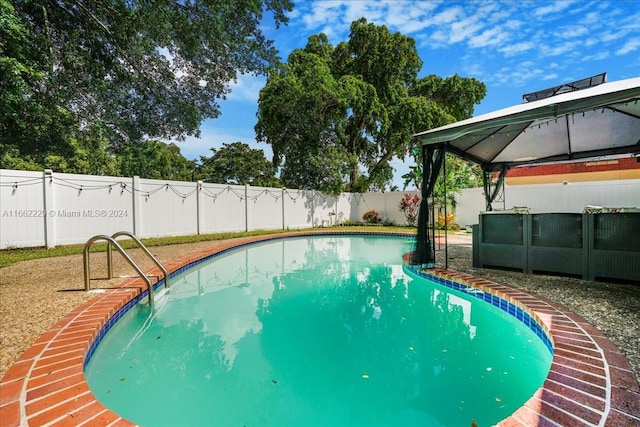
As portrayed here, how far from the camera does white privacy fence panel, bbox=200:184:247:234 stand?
11000 millimetres

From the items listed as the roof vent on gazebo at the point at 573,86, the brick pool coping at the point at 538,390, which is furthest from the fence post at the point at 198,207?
the roof vent on gazebo at the point at 573,86

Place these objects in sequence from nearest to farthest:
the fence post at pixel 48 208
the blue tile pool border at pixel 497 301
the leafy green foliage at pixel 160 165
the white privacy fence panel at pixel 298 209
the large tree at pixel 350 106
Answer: the blue tile pool border at pixel 497 301
the fence post at pixel 48 208
the white privacy fence panel at pixel 298 209
the large tree at pixel 350 106
the leafy green foliage at pixel 160 165

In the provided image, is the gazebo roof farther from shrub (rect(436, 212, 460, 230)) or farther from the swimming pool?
shrub (rect(436, 212, 460, 230))

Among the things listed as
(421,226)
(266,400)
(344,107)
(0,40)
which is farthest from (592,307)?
(344,107)

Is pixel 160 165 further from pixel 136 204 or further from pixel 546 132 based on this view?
pixel 546 132

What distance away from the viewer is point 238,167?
27781 mm

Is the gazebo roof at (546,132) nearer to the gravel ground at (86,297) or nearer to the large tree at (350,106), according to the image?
the gravel ground at (86,297)

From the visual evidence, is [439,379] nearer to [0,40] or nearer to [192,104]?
A: [0,40]

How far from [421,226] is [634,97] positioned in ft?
10.6

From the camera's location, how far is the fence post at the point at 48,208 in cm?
744

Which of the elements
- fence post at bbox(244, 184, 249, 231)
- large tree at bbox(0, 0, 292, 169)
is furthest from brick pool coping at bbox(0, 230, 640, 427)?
fence post at bbox(244, 184, 249, 231)

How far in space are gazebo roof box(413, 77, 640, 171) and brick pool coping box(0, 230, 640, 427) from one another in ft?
7.65

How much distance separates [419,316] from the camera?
3.57m

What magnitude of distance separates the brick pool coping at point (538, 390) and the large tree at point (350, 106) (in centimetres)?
1330
